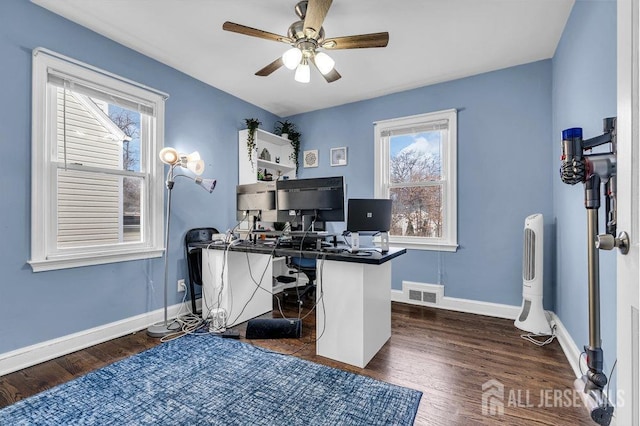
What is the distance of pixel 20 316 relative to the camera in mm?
2092

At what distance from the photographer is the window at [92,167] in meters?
2.20

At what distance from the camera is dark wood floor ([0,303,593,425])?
1.65m

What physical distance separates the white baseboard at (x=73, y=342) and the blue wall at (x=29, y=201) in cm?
4

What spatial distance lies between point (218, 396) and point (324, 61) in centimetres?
240

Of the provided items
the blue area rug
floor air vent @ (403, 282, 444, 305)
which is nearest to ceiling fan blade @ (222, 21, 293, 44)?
the blue area rug

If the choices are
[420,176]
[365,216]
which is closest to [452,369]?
[365,216]

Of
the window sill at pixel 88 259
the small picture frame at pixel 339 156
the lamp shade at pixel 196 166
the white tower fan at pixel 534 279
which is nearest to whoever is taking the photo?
the window sill at pixel 88 259

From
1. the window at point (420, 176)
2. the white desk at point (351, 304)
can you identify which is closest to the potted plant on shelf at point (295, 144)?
the window at point (420, 176)

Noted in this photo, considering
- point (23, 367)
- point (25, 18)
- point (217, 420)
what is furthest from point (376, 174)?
point (23, 367)

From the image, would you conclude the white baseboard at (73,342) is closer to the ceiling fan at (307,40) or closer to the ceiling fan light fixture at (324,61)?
the ceiling fan at (307,40)

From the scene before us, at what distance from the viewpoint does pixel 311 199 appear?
2311mm

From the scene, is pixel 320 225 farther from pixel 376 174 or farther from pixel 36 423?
pixel 36 423

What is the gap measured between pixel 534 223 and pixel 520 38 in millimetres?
1661

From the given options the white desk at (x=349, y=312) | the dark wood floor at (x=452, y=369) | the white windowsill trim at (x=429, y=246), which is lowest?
the dark wood floor at (x=452, y=369)
